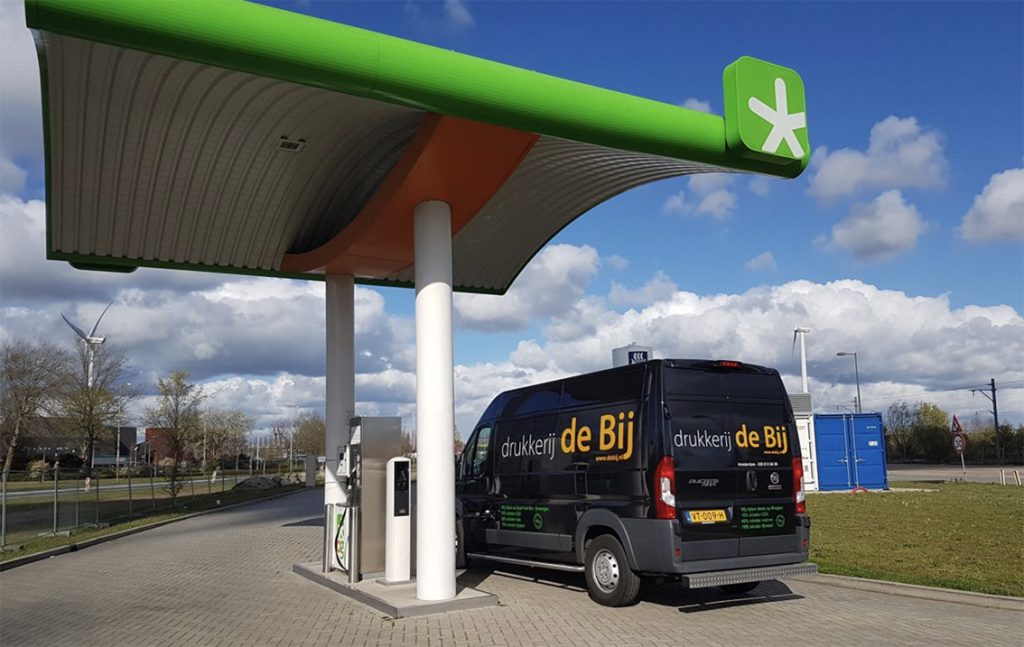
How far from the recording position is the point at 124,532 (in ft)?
57.9

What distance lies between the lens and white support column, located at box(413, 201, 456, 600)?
27.0 ft

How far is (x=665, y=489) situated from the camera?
770 cm

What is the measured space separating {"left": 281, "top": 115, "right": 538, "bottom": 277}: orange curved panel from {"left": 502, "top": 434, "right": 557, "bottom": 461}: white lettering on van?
2649 mm

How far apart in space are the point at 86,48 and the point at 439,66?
8.93ft

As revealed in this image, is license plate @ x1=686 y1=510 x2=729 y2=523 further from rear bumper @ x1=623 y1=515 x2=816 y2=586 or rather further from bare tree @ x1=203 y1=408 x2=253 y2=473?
bare tree @ x1=203 y1=408 x2=253 y2=473

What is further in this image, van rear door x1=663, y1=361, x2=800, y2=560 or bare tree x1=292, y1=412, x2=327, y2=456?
bare tree x1=292, y1=412, x2=327, y2=456

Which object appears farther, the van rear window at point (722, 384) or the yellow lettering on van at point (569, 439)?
the yellow lettering on van at point (569, 439)

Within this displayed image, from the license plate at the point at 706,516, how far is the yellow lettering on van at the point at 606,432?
1.11 meters

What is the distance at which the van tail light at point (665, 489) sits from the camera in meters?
7.65

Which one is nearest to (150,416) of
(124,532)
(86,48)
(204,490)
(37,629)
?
(204,490)

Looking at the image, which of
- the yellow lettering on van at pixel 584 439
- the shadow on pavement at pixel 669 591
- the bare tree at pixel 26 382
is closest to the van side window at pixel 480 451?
the shadow on pavement at pixel 669 591

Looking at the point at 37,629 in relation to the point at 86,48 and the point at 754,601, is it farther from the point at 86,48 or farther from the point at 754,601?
the point at 754,601

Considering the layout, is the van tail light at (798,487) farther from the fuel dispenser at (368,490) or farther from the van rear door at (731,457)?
the fuel dispenser at (368,490)

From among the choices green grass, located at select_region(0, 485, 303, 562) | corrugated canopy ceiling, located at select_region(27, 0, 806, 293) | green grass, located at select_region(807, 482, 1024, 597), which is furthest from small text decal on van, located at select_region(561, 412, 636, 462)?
green grass, located at select_region(0, 485, 303, 562)
